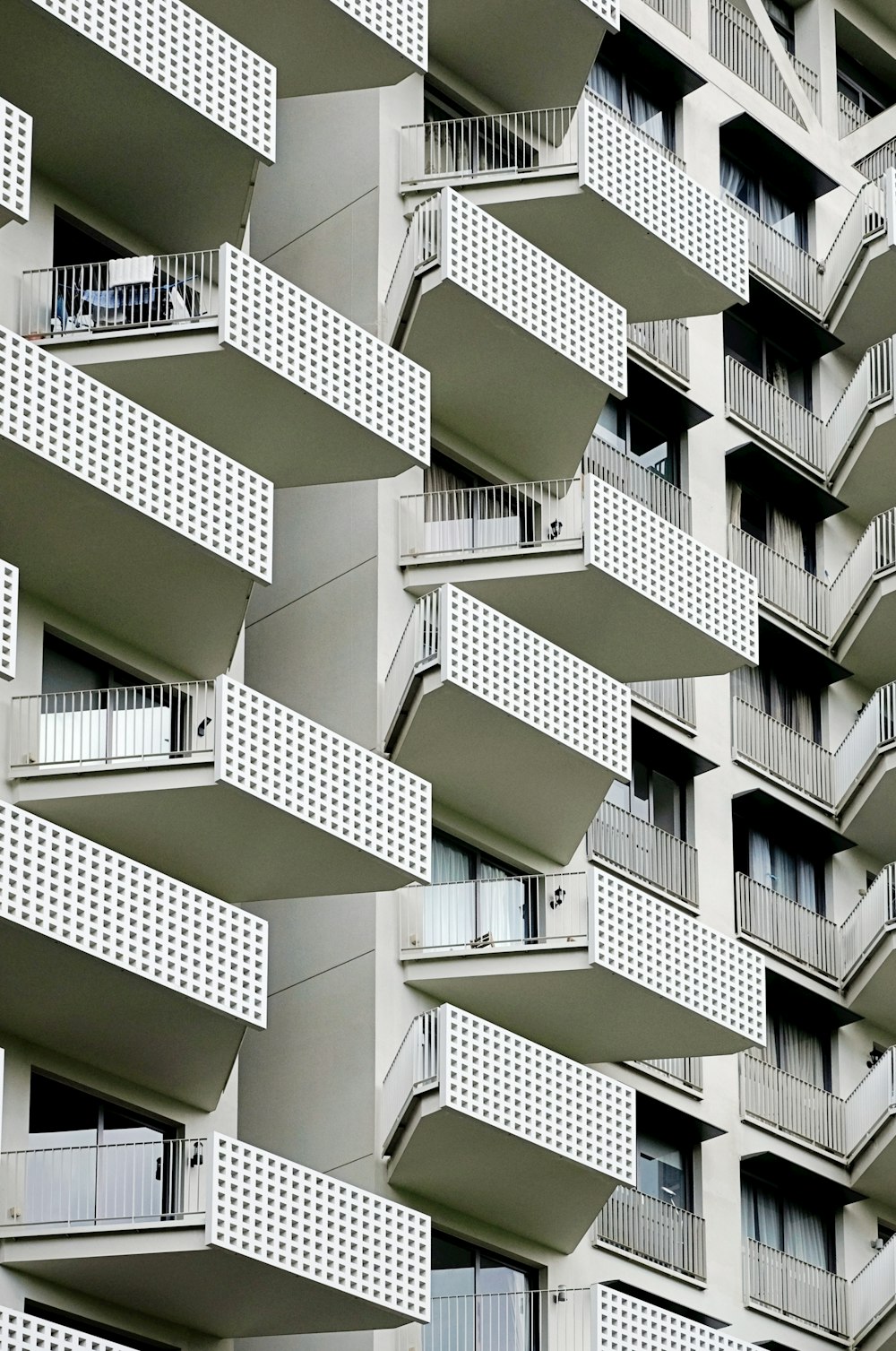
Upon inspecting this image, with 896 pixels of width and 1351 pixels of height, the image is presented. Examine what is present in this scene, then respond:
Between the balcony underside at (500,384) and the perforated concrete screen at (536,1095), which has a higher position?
the balcony underside at (500,384)

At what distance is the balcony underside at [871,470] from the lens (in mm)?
44094

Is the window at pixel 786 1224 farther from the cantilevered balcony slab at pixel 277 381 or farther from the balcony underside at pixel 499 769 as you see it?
the cantilevered balcony slab at pixel 277 381

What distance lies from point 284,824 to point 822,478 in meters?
16.0

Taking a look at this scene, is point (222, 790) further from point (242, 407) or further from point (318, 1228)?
point (242, 407)

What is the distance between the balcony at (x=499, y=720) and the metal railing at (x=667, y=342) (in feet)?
26.1

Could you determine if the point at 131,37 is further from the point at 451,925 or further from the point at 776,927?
the point at 776,927

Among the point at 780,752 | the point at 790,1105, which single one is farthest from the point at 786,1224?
the point at 780,752

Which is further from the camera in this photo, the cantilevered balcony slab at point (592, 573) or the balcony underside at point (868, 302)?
the balcony underside at point (868, 302)

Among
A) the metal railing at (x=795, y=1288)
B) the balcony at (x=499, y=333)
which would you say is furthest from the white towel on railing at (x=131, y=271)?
the metal railing at (x=795, y=1288)

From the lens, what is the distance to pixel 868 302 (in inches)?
1809

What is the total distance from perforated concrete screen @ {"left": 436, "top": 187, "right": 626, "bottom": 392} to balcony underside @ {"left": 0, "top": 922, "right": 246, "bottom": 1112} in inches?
→ 395

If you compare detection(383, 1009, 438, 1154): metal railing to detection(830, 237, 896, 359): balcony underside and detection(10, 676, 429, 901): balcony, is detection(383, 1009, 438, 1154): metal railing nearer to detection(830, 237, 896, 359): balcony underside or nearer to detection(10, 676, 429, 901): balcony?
detection(10, 676, 429, 901): balcony

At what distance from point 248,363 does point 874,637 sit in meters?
14.2

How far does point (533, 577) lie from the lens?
3594 centimetres
